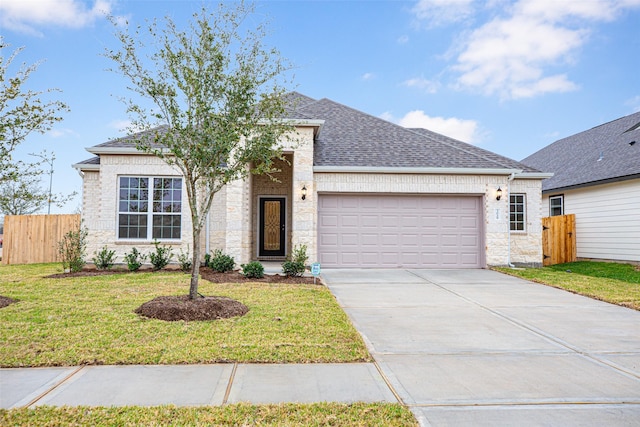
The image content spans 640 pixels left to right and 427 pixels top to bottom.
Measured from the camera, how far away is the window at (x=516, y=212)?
44.5 ft

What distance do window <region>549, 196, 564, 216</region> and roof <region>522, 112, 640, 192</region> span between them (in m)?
0.63

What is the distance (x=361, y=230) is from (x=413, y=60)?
8753 millimetres

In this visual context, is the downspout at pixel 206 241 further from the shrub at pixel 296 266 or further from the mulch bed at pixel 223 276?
the shrub at pixel 296 266

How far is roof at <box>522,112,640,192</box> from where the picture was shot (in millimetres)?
14234

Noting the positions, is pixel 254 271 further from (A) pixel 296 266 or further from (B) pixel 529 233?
(B) pixel 529 233

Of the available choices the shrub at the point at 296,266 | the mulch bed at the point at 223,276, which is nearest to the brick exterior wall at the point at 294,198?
the mulch bed at the point at 223,276

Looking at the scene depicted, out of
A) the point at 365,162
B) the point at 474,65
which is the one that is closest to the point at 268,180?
the point at 365,162

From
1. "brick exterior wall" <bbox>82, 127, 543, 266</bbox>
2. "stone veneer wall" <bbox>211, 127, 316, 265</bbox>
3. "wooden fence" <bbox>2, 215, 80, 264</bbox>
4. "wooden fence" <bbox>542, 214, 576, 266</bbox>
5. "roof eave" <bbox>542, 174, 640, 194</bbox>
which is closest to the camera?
"stone veneer wall" <bbox>211, 127, 316, 265</bbox>

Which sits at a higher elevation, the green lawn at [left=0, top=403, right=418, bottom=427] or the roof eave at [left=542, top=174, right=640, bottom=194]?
the roof eave at [left=542, top=174, right=640, bottom=194]

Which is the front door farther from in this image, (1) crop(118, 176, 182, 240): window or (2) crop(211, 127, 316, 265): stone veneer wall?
(1) crop(118, 176, 182, 240): window

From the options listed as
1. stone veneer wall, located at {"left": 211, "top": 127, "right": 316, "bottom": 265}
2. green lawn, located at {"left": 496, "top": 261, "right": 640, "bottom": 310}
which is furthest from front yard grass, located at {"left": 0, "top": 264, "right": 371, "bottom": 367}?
green lawn, located at {"left": 496, "top": 261, "right": 640, "bottom": 310}

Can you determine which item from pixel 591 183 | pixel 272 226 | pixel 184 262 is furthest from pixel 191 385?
pixel 591 183

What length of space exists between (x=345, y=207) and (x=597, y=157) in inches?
462

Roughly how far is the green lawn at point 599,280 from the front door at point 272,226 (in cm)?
777
